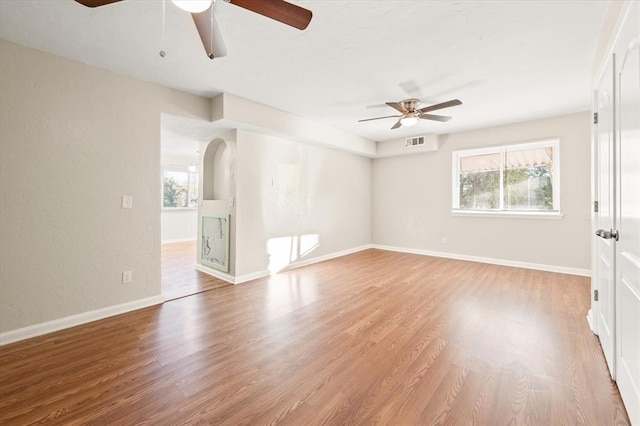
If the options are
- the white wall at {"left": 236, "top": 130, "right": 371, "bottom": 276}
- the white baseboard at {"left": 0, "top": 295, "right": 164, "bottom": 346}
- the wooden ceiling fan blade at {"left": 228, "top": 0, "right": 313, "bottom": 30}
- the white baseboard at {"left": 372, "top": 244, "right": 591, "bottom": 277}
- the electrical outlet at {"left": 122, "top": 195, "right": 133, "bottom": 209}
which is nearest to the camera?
the wooden ceiling fan blade at {"left": 228, "top": 0, "right": 313, "bottom": 30}

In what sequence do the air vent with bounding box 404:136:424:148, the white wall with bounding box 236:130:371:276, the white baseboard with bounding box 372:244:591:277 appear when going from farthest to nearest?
the air vent with bounding box 404:136:424:148
the white baseboard with bounding box 372:244:591:277
the white wall with bounding box 236:130:371:276

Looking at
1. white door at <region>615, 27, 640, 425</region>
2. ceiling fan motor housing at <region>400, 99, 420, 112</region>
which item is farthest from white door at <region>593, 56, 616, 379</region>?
ceiling fan motor housing at <region>400, 99, 420, 112</region>

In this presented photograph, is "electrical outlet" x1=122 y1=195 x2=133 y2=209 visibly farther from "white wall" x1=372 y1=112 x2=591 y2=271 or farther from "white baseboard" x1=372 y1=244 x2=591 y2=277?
"white baseboard" x1=372 y1=244 x2=591 y2=277

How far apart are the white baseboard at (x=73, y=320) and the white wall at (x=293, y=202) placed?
49.6 inches

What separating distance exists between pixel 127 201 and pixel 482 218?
5.78 meters

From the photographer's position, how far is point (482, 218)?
5277 millimetres

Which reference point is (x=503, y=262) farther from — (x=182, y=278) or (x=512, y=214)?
(x=182, y=278)

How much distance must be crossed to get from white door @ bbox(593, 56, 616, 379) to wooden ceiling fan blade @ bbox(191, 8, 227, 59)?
258cm

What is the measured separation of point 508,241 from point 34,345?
6498mm

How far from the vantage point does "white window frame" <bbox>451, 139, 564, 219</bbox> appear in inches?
180

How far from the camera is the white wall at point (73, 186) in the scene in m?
2.39

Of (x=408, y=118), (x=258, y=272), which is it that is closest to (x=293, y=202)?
Result: (x=258, y=272)

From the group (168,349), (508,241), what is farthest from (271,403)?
(508,241)

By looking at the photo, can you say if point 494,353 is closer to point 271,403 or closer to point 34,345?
point 271,403
